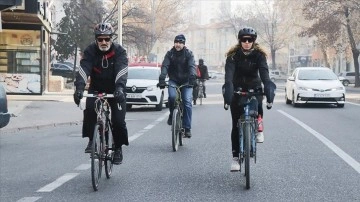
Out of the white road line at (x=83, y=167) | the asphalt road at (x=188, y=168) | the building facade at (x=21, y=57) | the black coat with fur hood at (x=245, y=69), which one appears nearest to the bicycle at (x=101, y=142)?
the asphalt road at (x=188, y=168)

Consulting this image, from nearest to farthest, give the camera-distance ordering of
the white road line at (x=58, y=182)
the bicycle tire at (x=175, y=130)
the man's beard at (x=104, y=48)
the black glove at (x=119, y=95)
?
the black glove at (x=119, y=95), the white road line at (x=58, y=182), the man's beard at (x=104, y=48), the bicycle tire at (x=175, y=130)

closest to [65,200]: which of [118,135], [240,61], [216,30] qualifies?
[118,135]

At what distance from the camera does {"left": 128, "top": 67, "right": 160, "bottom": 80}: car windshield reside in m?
24.0

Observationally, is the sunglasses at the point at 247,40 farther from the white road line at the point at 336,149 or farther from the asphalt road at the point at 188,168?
the white road line at the point at 336,149

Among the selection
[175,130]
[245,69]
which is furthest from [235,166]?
[175,130]

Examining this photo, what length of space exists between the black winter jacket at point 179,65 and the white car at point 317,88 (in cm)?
1351

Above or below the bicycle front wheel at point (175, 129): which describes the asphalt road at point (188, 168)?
below

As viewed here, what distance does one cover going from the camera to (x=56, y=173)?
8.85 meters

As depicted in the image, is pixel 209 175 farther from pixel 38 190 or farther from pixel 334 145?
pixel 334 145

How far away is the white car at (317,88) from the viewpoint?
24.1 metres

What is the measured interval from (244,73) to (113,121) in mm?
1653

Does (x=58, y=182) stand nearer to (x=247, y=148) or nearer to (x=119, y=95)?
(x=119, y=95)

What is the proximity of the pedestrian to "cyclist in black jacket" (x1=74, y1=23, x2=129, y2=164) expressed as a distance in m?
3.33

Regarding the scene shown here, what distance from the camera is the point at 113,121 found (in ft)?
26.3
